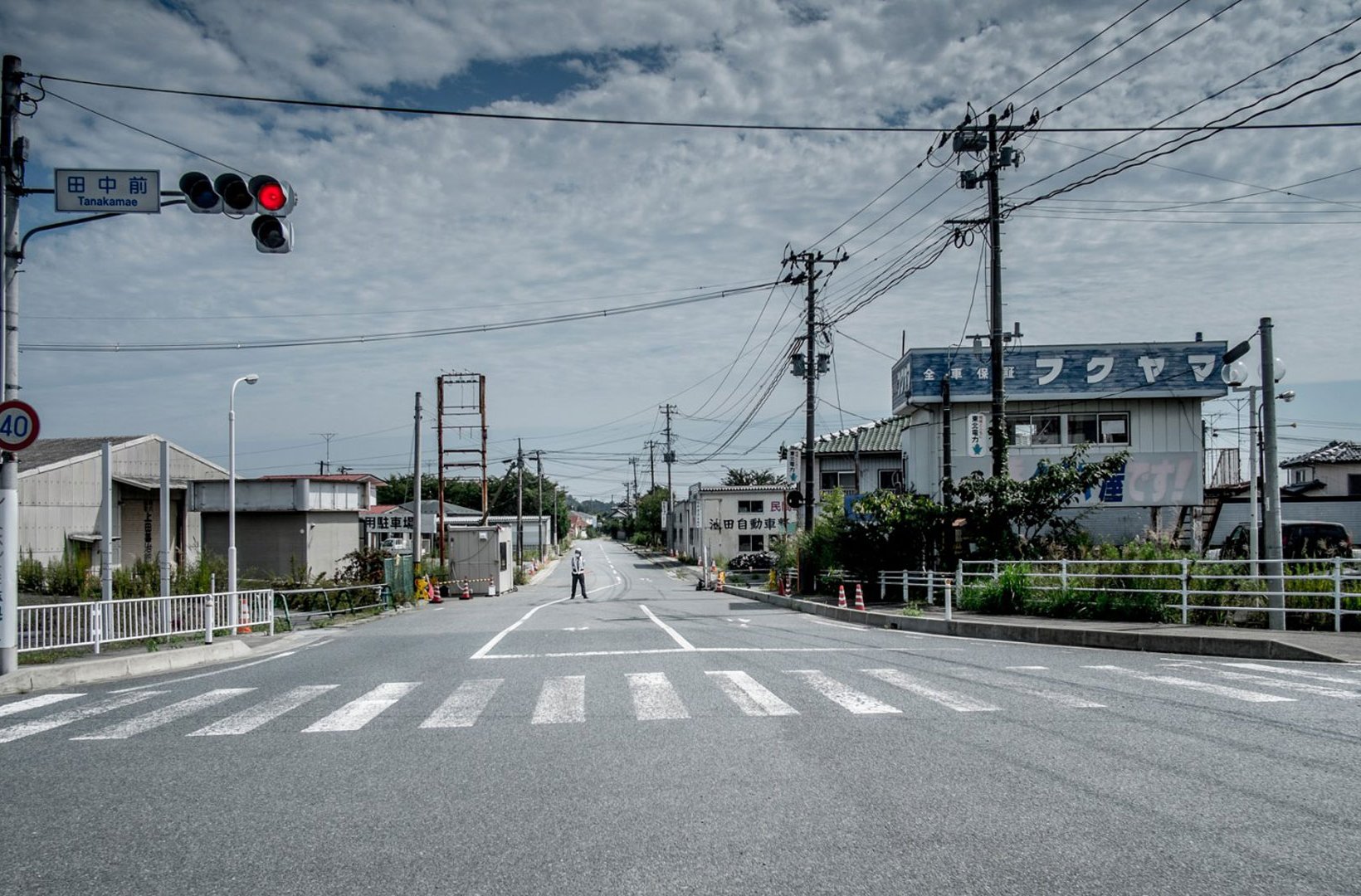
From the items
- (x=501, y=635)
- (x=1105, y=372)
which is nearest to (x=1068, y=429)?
(x=1105, y=372)

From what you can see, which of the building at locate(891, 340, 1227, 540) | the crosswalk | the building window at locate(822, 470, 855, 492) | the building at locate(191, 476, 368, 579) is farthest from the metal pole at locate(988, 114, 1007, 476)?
the building window at locate(822, 470, 855, 492)

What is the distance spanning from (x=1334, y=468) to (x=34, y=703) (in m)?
54.4

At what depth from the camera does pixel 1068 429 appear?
34969mm

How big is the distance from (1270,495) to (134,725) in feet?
55.7

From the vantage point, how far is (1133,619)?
1928cm

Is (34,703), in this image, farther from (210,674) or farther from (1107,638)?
(1107,638)

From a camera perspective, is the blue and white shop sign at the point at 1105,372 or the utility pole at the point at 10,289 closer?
the utility pole at the point at 10,289

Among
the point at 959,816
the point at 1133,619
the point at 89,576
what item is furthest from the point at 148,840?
the point at 89,576

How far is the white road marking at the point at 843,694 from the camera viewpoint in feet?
33.0

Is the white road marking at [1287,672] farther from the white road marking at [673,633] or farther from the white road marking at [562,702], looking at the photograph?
the white road marking at [562,702]

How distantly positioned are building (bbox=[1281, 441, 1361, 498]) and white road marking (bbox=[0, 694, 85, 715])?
49.3 metres

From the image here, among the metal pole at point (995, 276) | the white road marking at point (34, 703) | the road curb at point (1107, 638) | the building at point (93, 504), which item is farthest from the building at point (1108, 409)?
the building at point (93, 504)

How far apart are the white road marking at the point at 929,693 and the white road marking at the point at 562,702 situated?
11.7 feet

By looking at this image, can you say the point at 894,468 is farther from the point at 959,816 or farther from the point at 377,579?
the point at 959,816
